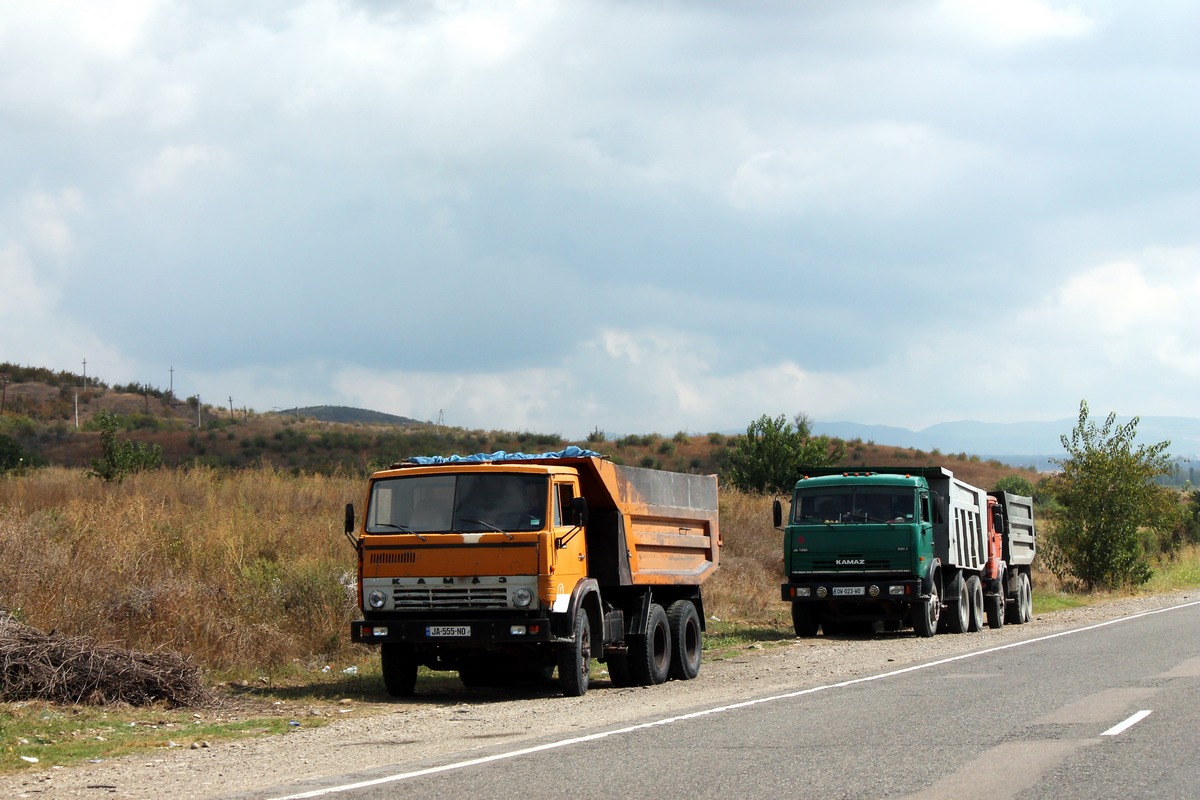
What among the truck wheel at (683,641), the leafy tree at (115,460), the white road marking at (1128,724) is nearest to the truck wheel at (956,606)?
the truck wheel at (683,641)

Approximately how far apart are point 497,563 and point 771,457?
3876 centimetres

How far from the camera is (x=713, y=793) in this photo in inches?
321

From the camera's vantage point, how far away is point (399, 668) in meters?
15.4

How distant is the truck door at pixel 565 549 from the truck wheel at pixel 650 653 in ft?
5.23

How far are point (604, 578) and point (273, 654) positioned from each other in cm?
507

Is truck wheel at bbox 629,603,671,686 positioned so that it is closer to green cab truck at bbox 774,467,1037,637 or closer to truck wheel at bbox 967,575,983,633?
green cab truck at bbox 774,467,1037,637

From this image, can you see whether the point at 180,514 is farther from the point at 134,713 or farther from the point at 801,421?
the point at 801,421

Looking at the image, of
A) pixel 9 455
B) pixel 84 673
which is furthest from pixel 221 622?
pixel 9 455

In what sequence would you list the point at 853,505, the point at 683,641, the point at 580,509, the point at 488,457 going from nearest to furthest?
1. the point at 580,509
2. the point at 488,457
3. the point at 683,641
4. the point at 853,505

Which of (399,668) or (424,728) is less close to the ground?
(399,668)

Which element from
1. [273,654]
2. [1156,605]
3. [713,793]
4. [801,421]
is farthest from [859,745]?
[801,421]

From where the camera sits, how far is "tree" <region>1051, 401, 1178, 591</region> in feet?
139

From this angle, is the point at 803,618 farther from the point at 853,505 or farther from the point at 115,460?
the point at 115,460

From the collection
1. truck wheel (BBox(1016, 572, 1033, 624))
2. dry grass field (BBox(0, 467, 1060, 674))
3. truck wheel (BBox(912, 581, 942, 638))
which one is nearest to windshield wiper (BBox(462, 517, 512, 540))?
dry grass field (BBox(0, 467, 1060, 674))
